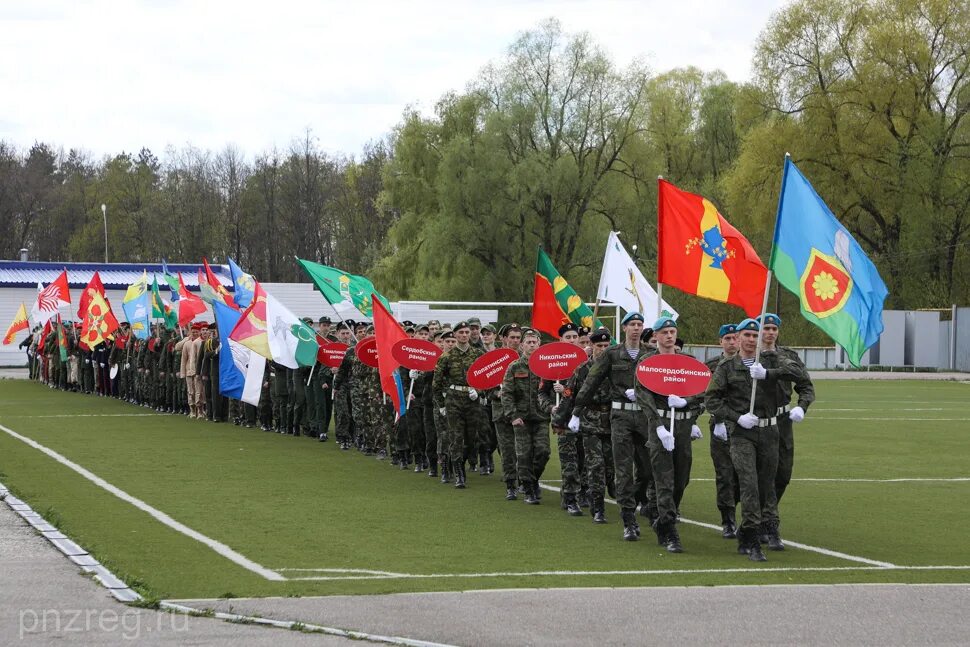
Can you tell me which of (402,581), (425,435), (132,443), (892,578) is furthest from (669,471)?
(132,443)

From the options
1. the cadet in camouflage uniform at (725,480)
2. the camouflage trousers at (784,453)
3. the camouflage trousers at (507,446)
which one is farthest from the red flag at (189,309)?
the camouflage trousers at (784,453)

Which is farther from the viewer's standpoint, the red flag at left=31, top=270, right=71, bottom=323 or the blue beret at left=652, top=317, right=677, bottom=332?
the red flag at left=31, top=270, right=71, bottom=323

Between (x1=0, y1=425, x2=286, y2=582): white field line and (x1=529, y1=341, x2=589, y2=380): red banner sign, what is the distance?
3902 millimetres

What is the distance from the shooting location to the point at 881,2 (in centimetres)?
5522

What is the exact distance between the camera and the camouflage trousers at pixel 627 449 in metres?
12.1

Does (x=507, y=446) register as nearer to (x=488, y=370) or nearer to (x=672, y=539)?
(x=488, y=370)

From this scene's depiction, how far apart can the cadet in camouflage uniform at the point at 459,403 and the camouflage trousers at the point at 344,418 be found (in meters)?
5.34

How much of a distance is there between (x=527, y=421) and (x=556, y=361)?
3.13 feet

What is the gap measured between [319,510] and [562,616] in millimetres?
5681

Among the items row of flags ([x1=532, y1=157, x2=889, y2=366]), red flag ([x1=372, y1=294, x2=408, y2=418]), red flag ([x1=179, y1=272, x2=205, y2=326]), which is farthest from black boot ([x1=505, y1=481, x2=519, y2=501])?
red flag ([x1=179, y1=272, x2=205, y2=326])

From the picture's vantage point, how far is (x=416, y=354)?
16672 mm

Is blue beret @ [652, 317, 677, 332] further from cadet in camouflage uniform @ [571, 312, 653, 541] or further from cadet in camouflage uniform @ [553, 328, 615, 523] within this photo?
cadet in camouflage uniform @ [553, 328, 615, 523]

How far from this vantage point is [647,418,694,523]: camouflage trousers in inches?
452

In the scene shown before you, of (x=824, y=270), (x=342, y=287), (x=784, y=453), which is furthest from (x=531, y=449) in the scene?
(x=342, y=287)
